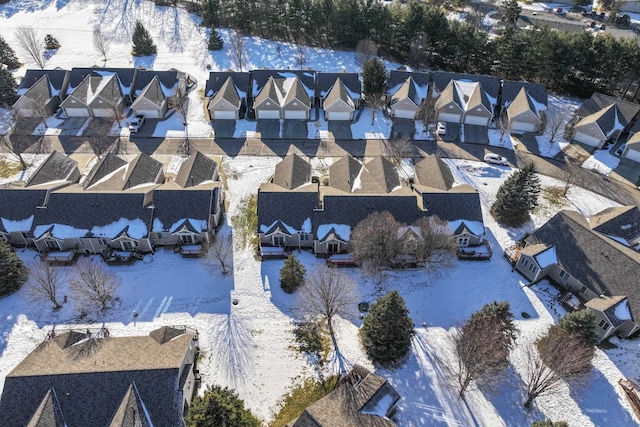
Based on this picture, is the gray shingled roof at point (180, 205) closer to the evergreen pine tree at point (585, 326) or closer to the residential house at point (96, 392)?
the residential house at point (96, 392)

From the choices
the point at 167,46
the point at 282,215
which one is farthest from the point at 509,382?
the point at 167,46

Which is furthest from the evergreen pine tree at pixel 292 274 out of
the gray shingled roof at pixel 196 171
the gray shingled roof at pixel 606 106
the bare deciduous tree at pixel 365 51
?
the bare deciduous tree at pixel 365 51

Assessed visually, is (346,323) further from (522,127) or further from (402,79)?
(402,79)

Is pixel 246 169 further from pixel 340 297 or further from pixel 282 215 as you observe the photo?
pixel 340 297

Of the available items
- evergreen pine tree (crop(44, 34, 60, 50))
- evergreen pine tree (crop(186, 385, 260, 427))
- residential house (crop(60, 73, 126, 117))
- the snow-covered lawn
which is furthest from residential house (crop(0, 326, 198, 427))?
evergreen pine tree (crop(44, 34, 60, 50))

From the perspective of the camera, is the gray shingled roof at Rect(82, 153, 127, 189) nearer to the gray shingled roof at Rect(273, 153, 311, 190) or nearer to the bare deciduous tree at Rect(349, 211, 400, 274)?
the gray shingled roof at Rect(273, 153, 311, 190)
